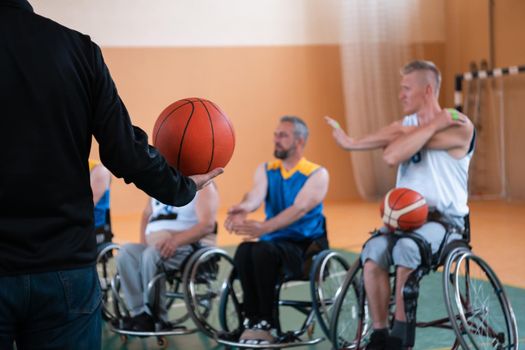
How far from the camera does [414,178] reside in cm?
346

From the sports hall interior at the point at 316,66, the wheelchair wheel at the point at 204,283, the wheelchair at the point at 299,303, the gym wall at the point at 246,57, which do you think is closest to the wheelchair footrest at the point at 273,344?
the wheelchair at the point at 299,303

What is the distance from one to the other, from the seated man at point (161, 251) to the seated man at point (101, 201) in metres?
0.38

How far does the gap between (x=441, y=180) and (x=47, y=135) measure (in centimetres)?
227

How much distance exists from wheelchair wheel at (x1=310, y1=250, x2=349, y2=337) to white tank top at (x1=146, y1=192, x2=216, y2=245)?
654 mm

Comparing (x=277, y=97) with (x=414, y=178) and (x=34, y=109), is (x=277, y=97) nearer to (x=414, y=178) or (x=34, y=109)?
(x=414, y=178)

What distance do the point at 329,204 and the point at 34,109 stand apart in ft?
30.0

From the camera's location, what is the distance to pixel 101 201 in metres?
4.41

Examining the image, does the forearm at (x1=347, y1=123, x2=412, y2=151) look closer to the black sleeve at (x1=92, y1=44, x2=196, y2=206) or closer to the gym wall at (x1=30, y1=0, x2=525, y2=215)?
the black sleeve at (x1=92, y1=44, x2=196, y2=206)

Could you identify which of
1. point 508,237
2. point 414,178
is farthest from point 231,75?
point 414,178

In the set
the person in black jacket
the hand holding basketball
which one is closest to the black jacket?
the person in black jacket

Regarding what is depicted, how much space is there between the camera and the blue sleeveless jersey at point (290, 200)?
391 cm

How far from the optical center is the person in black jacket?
146 centimetres

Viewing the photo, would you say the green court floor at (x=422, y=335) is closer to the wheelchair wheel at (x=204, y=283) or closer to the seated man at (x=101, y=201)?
the wheelchair wheel at (x=204, y=283)

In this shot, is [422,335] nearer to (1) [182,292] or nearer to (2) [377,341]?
(2) [377,341]
